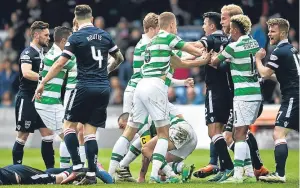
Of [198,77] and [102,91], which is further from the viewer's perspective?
[198,77]

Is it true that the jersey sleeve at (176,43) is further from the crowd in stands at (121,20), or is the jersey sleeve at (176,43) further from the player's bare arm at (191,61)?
the crowd in stands at (121,20)

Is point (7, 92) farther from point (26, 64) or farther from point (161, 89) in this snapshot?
point (161, 89)

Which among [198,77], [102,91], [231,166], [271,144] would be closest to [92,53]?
[102,91]

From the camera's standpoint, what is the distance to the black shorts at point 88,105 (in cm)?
1248

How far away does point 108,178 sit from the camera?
12758 millimetres

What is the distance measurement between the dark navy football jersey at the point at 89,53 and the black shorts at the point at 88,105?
0.39 feet

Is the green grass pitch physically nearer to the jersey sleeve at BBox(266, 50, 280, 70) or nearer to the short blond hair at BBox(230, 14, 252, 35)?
the jersey sleeve at BBox(266, 50, 280, 70)

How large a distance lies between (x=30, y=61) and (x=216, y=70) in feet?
10.0

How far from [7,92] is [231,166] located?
12.4 meters

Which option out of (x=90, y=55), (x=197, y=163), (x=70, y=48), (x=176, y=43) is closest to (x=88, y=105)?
(x=90, y=55)

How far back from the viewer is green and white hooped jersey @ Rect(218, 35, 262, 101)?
1304 cm

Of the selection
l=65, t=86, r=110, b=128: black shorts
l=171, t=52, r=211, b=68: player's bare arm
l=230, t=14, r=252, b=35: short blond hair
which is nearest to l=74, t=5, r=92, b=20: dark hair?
l=65, t=86, r=110, b=128: black shorts

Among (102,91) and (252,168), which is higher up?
(102,91)

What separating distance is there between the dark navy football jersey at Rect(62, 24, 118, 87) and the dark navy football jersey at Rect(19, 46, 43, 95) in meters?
2.02
